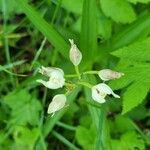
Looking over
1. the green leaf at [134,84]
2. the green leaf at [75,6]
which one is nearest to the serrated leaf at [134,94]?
the green leaf at [134,84]

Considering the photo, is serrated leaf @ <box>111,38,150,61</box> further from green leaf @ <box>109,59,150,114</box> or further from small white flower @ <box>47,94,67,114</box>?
small white flower @ <box>47,94,67,114</box>

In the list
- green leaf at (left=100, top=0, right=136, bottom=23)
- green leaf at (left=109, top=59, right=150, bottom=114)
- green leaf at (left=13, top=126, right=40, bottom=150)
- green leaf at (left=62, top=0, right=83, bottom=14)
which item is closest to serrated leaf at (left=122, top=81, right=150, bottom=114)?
green leaf at (left=109, top=59, right=150, bottom=114)

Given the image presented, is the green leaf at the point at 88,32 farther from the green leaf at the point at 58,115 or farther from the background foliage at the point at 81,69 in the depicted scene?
the green leaf at the point at 58,115

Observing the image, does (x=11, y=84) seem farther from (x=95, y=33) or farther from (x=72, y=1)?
(x=95, y=33)

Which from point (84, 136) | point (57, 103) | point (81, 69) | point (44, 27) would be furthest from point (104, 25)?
point (57, 103)

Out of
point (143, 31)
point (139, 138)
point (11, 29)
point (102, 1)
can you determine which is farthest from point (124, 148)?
point (11, 29)

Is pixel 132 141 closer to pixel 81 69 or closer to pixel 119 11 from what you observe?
pixel 81 69
